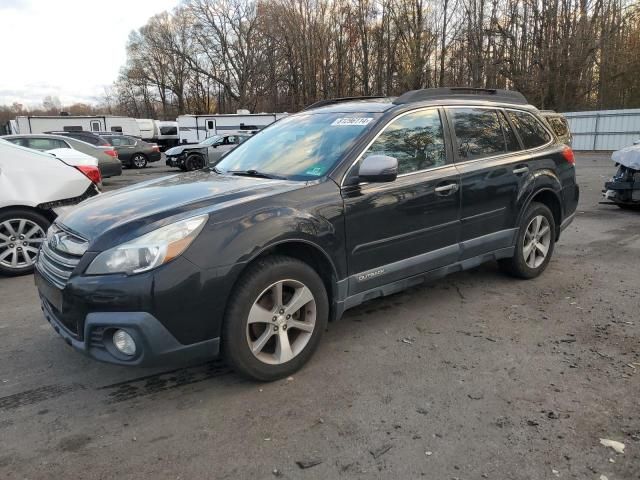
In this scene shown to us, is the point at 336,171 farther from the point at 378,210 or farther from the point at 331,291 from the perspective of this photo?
the point at 331,291

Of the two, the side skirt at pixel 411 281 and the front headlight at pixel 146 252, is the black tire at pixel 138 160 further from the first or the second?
the front headlight at pixel 146 252

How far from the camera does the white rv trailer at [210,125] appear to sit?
3522cm

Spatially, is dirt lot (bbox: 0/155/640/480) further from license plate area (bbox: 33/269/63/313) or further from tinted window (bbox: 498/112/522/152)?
tinted window (bbox: 498/112/522/152)

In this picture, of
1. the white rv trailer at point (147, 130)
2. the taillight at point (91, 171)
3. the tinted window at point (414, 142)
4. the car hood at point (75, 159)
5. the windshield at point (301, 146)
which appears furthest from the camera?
the white rv trailer at point (147, 130)

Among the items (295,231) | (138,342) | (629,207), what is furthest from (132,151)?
(138,342)

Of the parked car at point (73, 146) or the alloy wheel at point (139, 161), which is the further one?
the alloy wheel at point (139, 161)

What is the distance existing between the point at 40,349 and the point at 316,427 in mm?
2348

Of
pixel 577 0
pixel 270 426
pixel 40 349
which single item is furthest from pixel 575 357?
pixel 577 0

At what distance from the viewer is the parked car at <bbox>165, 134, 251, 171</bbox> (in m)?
21.0

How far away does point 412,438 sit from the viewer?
105 inches

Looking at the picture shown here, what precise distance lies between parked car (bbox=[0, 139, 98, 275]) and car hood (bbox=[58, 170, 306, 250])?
2568 millimetres

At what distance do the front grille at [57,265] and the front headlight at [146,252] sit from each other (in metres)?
0.22

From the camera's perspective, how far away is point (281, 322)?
3.23 metres

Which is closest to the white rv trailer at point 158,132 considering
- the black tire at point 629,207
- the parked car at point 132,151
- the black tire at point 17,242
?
the parked car at point 132,151
